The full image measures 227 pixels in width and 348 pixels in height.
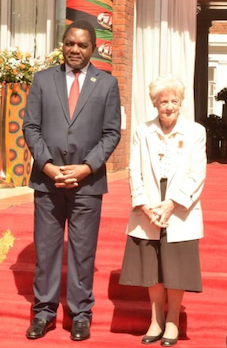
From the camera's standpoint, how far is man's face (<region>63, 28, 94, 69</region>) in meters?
5.36

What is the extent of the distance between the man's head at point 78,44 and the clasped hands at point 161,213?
991 mm

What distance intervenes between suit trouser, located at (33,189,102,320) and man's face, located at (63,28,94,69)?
2.60ft

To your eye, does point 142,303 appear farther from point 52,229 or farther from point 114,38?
point 114,38

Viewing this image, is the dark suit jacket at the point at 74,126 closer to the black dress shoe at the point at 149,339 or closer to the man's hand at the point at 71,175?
the man's hand at the point at 71,175

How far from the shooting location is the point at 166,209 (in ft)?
17.5

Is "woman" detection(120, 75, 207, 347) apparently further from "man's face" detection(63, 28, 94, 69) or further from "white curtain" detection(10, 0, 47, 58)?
"white curtain" detection(10, 0, 47, 58)

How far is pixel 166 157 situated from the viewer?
17.8ft

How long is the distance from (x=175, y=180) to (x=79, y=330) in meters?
1.10

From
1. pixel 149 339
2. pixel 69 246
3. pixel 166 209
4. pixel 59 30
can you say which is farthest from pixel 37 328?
pixel 59 30

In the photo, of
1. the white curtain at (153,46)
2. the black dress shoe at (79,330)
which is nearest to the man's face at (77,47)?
the black dress shoe at (79,330)

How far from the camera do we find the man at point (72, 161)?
5430mm

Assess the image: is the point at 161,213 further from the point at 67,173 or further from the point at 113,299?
the point at 113,299

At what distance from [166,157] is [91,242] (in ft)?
2.30

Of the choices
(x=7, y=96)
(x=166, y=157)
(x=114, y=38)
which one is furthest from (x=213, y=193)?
(x=166, y=157)
